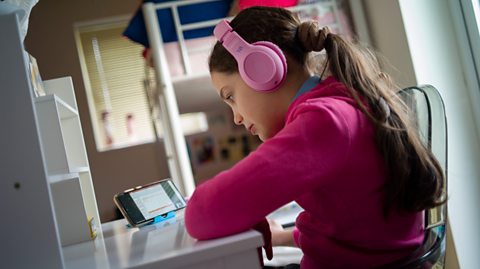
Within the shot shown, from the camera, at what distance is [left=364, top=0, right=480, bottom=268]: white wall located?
1.67 metres

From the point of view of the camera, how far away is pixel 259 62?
80 cm

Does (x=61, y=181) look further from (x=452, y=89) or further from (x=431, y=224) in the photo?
(x=452, y=89)

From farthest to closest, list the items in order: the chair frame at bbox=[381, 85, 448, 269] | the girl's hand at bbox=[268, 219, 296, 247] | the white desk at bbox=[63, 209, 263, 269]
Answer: the girl's hand at bbox=[268, 219, 296, 247]
the chair frame at bbox=[381, 85, 448, 269]
the white desk at bbox=[63, 209, 263, 269]

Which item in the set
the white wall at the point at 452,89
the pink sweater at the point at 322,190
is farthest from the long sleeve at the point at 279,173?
the white wall at the point at 452,89

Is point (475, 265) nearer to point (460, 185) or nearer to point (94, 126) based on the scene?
point (460, 185)

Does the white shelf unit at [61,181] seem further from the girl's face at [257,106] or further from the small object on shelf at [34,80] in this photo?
the girl's face at [257,106]

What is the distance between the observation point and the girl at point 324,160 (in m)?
0.63

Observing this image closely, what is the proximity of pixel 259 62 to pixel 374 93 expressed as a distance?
0.19m

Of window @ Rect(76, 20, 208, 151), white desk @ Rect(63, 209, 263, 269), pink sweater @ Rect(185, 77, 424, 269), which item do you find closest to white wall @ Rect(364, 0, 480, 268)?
pink sweater @ Rect(185, 77, 424, 269)

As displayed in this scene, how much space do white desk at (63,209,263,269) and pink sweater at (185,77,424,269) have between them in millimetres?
35

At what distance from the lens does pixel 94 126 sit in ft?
12.3

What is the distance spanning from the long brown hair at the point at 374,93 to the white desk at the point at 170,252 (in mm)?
228

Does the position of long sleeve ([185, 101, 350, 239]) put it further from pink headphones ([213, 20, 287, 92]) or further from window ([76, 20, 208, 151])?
window ([76, 20, 208, 151])

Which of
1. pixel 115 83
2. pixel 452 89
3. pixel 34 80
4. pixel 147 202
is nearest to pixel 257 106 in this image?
pixel 147 202
